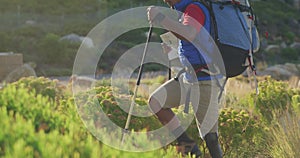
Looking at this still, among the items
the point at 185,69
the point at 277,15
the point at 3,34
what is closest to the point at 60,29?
the point at 3,34

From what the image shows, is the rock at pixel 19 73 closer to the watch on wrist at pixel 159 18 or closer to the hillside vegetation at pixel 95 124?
the hillside vegetation at pixel 95 124

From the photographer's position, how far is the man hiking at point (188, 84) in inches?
159

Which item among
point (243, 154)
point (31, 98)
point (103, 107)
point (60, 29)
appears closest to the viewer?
point (31, 98)

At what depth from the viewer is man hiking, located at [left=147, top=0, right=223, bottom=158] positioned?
13.3 ft

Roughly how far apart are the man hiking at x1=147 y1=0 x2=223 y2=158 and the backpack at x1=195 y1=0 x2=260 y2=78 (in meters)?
0.08

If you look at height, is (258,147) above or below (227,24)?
below

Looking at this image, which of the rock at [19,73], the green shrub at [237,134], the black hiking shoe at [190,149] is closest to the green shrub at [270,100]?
the green shrub at [237,134]

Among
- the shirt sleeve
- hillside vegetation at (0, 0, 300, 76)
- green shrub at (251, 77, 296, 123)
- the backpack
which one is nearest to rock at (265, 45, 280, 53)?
hillside vegetation at (0, 0, 300, 76)

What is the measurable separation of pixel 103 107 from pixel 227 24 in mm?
1606

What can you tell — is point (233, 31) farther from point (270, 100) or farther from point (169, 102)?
point (270, 100)

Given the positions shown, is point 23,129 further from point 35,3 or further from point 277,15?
point 277,15

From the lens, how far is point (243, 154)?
5.75m

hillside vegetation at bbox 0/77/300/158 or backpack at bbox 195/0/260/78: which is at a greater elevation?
backpack at bbox 195/0/260/78

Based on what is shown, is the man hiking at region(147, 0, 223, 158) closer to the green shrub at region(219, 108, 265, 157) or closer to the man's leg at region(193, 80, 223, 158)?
the man's leg at region(193, 80, 223, 158)
